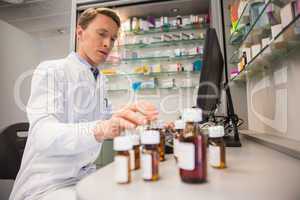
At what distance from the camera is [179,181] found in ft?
1.79

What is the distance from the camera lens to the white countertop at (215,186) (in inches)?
17.5

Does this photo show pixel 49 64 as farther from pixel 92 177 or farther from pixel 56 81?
pixel 92 177

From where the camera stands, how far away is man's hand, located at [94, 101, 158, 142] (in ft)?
2.14

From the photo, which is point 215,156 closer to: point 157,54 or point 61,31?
point 157,54

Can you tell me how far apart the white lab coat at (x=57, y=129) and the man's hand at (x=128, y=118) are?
0.28 ft

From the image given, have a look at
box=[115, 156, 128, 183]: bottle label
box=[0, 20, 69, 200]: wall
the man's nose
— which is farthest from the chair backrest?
box=[0, 20, 69, 200]: wall

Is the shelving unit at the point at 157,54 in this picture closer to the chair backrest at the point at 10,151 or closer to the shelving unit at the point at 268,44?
the shelving unit at the point at 268,44

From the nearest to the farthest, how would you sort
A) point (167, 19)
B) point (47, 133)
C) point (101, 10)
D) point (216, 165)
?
point (216, 165)
point (47, 133)
point (101, 10)
point (167, 19)

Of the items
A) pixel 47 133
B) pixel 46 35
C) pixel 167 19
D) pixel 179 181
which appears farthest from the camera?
pixel 46 35

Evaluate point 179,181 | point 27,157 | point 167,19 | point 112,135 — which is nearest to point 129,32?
point 167,19

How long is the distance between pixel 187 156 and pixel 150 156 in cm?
10

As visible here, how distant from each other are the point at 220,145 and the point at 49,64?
2.88 ft

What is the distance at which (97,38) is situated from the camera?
1182 millimetres

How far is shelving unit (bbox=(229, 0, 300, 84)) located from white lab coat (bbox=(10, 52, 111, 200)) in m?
0.77
